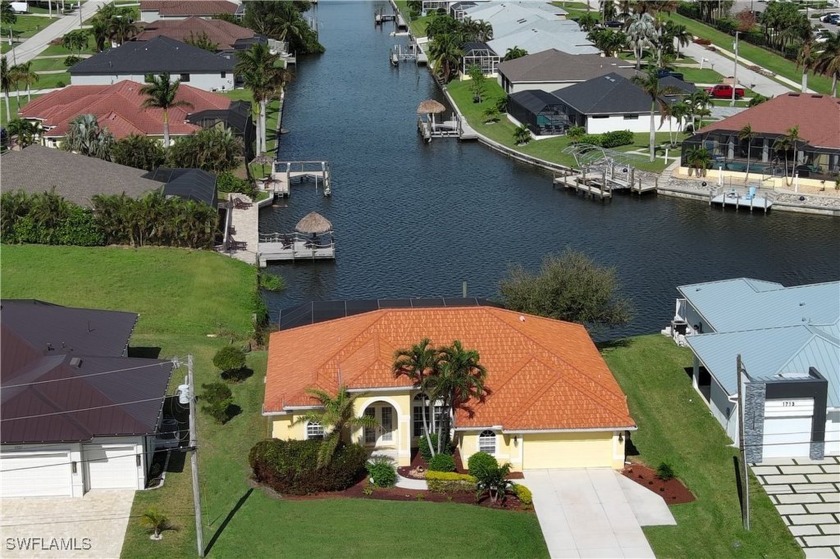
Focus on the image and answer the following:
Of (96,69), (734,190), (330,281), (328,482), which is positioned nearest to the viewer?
(328,482)

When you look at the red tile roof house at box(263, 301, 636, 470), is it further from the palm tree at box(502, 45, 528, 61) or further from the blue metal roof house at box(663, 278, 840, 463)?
the palm tree at box(502, 45, 528, 61)

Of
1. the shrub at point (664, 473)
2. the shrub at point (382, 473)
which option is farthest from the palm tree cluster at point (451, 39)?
the shrub at point (382, 473)

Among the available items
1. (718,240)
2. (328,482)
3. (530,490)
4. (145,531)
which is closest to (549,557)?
(530,490)

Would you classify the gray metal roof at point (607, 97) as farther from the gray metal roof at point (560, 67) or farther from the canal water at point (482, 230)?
the canal water at point (482, 230)

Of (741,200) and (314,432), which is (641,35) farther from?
(314,432)

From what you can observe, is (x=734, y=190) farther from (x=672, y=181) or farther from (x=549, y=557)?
(x=549, y=557)

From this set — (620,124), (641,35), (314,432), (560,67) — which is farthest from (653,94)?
(314,432)
